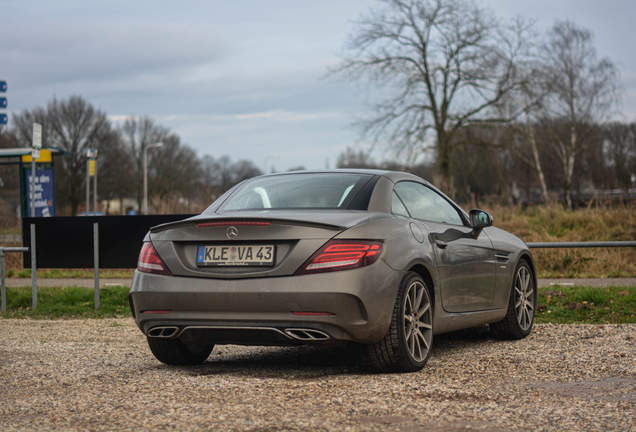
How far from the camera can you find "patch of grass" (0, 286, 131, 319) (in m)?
9.95

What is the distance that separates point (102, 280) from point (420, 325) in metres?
11.5

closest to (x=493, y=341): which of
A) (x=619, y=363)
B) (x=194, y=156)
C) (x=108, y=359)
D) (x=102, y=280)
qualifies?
(x=619, y=363)

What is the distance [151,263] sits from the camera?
505 cm

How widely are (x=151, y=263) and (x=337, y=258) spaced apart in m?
1.38

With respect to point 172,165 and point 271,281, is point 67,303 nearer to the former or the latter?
point 271,281

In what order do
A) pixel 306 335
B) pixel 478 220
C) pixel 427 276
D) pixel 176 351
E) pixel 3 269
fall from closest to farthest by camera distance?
pixel 306 335 → pixel 427 276 → pixel 176 351 → pixel 478 220 → pixel 3 269

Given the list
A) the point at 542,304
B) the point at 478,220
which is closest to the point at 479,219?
the point at 478,220

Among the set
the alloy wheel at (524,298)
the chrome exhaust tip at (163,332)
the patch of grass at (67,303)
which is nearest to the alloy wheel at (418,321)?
the chrome exhaust tip at (163,332)

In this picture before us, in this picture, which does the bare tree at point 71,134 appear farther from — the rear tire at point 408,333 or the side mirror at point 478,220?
the rear tire at point 408,333

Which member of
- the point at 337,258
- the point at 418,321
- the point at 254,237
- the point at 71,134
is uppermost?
the point at 71,134

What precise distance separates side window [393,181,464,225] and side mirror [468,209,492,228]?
5.3 inches

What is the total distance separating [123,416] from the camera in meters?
3.85

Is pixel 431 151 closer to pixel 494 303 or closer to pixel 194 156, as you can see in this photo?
pixel 494 303

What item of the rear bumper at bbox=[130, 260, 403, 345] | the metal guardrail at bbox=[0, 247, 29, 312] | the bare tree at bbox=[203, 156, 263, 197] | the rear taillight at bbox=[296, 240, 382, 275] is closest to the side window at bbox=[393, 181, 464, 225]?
the rear bumper at bbox=[130, 260, 403, 345]
